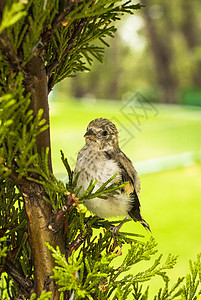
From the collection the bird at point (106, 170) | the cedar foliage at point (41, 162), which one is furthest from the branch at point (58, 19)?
the bird at point (106, 170)

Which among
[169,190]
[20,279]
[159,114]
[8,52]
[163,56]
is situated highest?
[163,56]

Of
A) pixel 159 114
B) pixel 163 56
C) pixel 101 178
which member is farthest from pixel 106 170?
pixel 163 56

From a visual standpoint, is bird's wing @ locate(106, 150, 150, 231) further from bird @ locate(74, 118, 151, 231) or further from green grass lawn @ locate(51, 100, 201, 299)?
green grass lawn @ locate(51, 100, 201, 299)

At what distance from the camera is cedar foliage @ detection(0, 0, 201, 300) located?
0.72 m

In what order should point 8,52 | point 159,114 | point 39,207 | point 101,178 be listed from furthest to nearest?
point 159,114
point 101,178
point 39,207
point 8,52

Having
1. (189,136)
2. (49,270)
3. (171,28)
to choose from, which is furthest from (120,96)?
(49,270)

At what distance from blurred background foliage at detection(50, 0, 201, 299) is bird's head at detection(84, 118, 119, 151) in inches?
106

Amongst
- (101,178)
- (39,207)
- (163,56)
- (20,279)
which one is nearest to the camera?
(39,207)

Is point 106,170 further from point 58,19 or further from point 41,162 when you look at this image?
point 58,19

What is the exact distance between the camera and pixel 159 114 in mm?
16266

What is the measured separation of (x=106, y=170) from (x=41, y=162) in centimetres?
39

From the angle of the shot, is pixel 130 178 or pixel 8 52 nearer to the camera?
pixel 8 52

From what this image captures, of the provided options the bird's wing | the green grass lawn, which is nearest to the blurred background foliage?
the green grass lawn

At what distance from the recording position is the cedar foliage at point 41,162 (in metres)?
0.72
